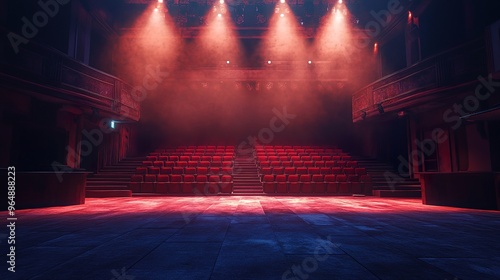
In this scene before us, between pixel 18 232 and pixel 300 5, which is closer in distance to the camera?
pixel 18 232

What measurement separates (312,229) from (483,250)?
1.31m

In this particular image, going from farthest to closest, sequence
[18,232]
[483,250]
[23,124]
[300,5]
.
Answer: [300,5], [23,124], [18,232], [483,250]

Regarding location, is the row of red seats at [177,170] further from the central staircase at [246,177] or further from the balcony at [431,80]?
the balcony at [431,80]

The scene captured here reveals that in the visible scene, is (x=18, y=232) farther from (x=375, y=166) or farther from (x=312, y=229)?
(x=375, y=166)

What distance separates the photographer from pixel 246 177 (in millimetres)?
8367

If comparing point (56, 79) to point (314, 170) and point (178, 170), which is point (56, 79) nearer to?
point (178, 170)

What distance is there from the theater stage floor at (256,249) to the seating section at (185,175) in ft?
13.1

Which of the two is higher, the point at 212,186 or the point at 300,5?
the point at 300,5

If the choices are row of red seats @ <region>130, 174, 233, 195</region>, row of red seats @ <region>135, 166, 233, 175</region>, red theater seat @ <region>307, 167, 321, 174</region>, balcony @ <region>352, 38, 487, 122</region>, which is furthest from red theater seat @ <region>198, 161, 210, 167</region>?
balcony @ <region>352, 38, 487, 122</region>

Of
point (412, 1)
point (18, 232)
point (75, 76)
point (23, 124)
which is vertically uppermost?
point (412, 1)

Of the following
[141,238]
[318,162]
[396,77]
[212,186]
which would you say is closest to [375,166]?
[318,162]

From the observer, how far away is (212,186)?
23.7 ft

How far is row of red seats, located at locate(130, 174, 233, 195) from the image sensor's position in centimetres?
723

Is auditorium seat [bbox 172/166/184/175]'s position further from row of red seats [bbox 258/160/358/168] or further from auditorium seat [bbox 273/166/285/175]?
auditorium seat [bbox 273/166/285/175]
